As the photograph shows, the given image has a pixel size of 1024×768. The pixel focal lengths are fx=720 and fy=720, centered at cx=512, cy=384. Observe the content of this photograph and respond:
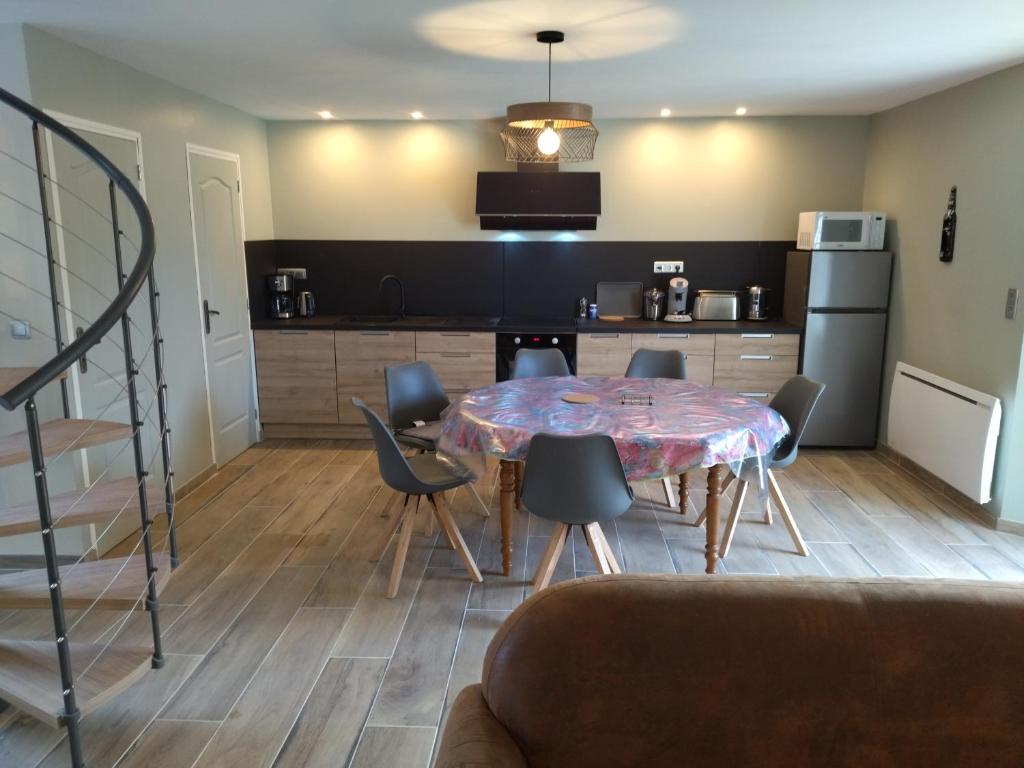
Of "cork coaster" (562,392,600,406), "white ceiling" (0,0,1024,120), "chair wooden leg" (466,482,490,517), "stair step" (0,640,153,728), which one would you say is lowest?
"chair wooden leg" (466,482,490,517)

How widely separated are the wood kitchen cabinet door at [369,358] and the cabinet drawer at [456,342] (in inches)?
3.8

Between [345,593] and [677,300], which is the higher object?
[677,300]

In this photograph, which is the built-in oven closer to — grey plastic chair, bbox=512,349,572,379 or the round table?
grey plastic chair, bbox=512,349,572,379

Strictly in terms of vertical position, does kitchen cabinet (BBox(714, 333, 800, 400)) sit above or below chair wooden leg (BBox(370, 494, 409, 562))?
above

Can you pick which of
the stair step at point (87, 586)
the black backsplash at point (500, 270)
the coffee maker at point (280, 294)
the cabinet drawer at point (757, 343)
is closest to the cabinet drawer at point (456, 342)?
the black backsplash at point (500, 270)

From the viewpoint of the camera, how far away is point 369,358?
552 cm

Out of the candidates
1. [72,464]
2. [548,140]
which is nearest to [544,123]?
[548,140]

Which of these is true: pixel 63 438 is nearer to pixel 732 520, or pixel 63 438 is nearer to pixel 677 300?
pixel 732 520

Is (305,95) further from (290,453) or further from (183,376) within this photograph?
(290,453)

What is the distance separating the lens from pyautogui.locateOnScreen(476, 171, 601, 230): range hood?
5.47 metres

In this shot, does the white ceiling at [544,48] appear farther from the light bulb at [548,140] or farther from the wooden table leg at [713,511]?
the wooden table leg at [713,511]

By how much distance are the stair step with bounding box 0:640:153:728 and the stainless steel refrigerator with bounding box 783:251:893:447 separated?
4523 millimetres

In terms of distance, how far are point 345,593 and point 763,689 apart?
2.26 meters

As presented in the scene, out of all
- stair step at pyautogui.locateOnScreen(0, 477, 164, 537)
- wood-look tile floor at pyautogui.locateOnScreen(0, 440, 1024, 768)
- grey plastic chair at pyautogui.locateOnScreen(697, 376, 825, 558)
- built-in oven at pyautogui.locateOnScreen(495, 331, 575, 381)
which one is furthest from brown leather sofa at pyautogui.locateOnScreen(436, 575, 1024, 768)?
built-in oven at pyautogui.locateOnScreen(495, 331, 575, 381)
